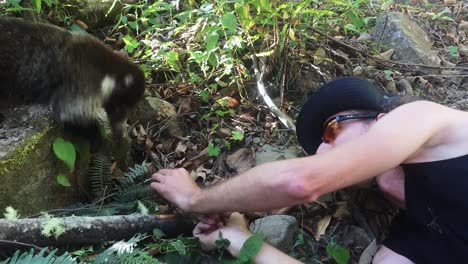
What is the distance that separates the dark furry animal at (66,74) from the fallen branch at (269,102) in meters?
1.03

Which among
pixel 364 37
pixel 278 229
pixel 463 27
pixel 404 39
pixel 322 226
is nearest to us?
pixel 278 229

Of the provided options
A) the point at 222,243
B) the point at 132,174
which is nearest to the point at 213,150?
the point at 132,174

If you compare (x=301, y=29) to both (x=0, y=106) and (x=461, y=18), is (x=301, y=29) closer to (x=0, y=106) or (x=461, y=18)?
(x=0, y=106)

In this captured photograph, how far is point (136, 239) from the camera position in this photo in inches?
114

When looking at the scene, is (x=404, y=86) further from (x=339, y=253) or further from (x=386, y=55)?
(x=339, y=253)

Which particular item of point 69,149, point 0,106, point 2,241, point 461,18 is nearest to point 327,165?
point 2,241

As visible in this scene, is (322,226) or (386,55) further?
(386,55)

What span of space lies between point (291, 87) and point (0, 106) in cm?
248

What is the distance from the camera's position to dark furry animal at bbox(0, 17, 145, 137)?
13.1 feet

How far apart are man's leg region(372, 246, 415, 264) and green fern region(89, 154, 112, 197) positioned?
196 centimetres

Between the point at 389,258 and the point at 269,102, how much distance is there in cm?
172

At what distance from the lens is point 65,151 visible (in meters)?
3.46

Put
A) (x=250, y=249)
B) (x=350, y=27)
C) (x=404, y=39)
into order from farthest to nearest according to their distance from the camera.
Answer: (x=404, y=39), (x=350, y=27), (x=250, y=249)

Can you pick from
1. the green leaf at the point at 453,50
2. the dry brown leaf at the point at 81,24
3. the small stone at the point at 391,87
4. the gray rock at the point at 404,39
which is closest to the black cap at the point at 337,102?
the small stone at the point at 391,87
